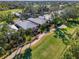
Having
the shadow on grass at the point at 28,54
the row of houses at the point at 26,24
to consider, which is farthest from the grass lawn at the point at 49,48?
the row of houses at the point at 26,24

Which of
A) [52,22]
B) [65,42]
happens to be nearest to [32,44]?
[65,42]

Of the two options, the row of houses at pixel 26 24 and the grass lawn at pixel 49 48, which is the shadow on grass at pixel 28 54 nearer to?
the grass lawn at pixel 49 48

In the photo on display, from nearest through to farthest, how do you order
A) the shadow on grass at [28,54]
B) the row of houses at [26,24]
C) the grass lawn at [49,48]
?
the shadow on grass at [28,54]
the grass lawn at [49,48]
the row of houses at [26,24]

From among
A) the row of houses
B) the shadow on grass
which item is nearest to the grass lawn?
the shadow on grass

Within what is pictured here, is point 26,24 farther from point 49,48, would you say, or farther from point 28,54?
point 28,54

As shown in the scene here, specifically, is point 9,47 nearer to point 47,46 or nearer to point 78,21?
point 47,46

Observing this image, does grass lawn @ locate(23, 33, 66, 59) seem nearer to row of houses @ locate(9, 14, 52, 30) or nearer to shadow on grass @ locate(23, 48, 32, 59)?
shadow on grass @ locate(23, 48, 32, 59)

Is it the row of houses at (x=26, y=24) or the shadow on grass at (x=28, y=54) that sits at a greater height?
the shadow on grass at (x=28, y=54)

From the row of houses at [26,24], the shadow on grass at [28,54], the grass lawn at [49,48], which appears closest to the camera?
the shadow on grass at [28,54]
